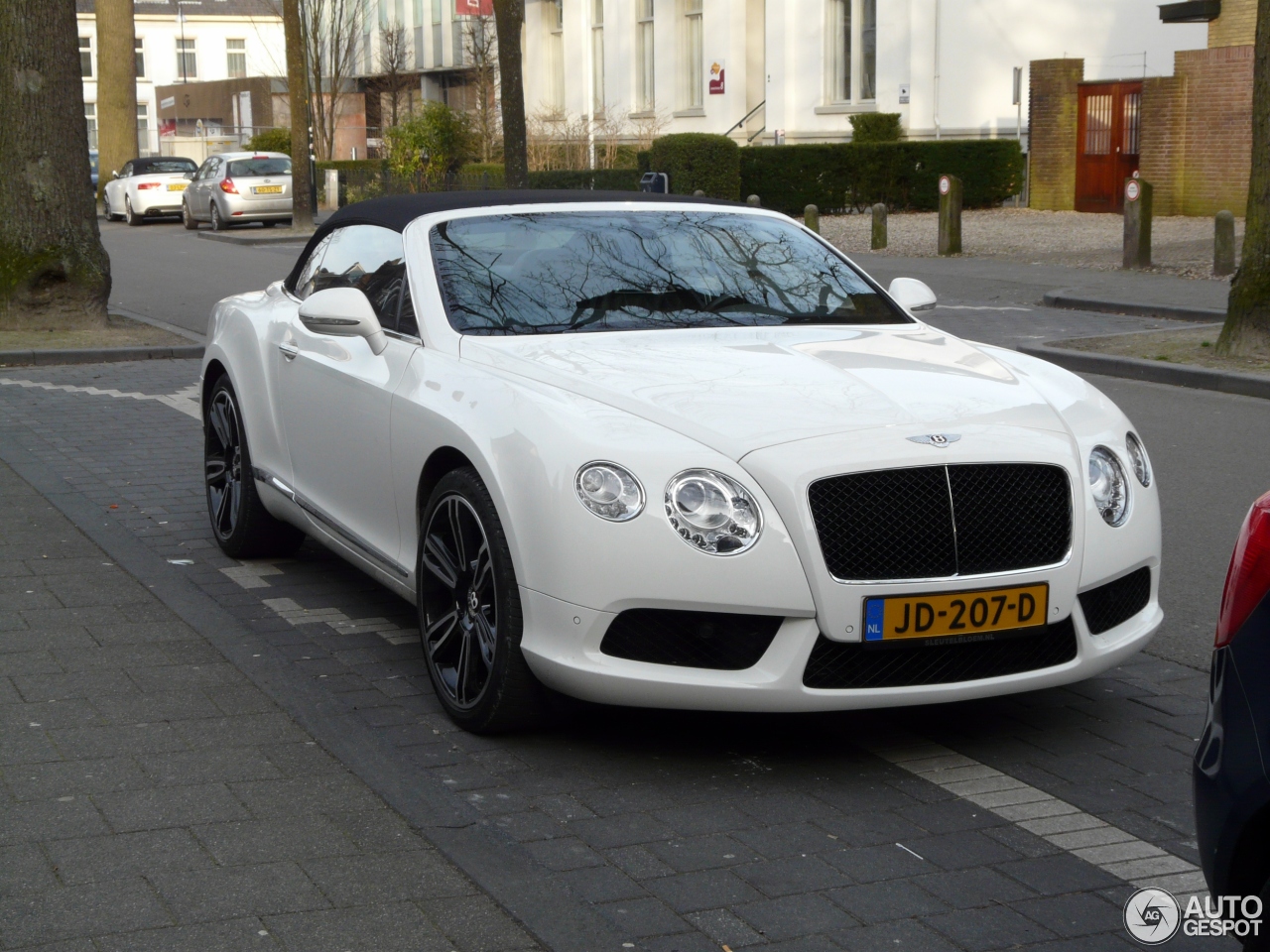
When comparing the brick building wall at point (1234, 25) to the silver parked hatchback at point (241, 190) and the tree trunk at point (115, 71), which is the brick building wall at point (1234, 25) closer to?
the silver parked hatchback at point (241, 190)

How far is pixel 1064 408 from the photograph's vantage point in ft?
15.2

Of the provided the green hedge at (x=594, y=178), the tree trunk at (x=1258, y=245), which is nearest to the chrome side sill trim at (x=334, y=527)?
the tree trunk at (x=1258, y=245)

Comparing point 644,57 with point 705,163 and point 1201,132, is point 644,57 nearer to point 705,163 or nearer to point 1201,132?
point 705,163

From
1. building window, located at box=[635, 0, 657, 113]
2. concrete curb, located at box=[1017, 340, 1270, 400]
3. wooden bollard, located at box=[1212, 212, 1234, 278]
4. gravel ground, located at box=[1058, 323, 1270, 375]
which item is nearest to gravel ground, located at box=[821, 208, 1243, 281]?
wooden bollard, located at box=[1212, 212, 1234, 278]

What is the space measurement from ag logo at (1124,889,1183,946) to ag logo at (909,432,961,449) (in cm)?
120

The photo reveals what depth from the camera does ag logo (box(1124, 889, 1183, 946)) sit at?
335 centimetres

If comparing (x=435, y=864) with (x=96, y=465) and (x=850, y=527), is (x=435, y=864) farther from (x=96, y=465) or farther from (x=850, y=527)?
(x=96, y=465)

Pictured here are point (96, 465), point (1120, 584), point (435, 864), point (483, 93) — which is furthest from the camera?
point (483, 93)

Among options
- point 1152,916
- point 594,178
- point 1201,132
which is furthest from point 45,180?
point 1201,132

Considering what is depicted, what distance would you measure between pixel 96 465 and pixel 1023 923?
6.78 meters

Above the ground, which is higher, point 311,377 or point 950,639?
point 311,377

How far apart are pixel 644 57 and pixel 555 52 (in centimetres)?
579

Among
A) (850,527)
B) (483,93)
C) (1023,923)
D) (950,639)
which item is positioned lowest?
(1023,923)

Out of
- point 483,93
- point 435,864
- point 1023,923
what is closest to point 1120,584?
point 1023,923
